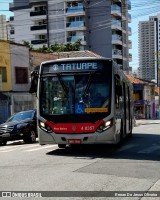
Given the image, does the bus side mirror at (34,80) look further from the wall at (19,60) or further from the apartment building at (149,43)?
the apartment building at (149,43)

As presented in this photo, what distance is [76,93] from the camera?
13.1 metres

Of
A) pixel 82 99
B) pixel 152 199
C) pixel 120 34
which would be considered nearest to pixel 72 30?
pixel 120 34

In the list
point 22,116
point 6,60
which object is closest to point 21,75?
point 6,60

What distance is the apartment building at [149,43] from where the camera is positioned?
57.2 m

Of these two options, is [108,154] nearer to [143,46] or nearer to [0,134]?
[0,134]

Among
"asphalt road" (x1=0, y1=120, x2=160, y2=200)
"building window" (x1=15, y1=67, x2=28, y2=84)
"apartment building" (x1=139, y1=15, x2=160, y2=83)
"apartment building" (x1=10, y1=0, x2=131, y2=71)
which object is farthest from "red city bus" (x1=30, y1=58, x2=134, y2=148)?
"apartment building" (x1=10, y1=0, x2=131, y2=71)

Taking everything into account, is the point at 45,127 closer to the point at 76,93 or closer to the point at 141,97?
the point at 76,93

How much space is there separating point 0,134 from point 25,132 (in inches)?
46.1

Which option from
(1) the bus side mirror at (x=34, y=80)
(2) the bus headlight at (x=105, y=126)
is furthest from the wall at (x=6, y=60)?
(2) the bus headlight at (x=105, y=126)

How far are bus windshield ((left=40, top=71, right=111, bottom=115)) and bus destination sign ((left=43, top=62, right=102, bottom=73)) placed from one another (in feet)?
0.51

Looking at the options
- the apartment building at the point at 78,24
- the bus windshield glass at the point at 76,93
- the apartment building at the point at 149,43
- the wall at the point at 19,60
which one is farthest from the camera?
the apartment building at the point at 78,24

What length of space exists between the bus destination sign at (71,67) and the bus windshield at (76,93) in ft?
0.51

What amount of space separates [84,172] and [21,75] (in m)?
28.4

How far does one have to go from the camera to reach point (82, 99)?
511 inches
